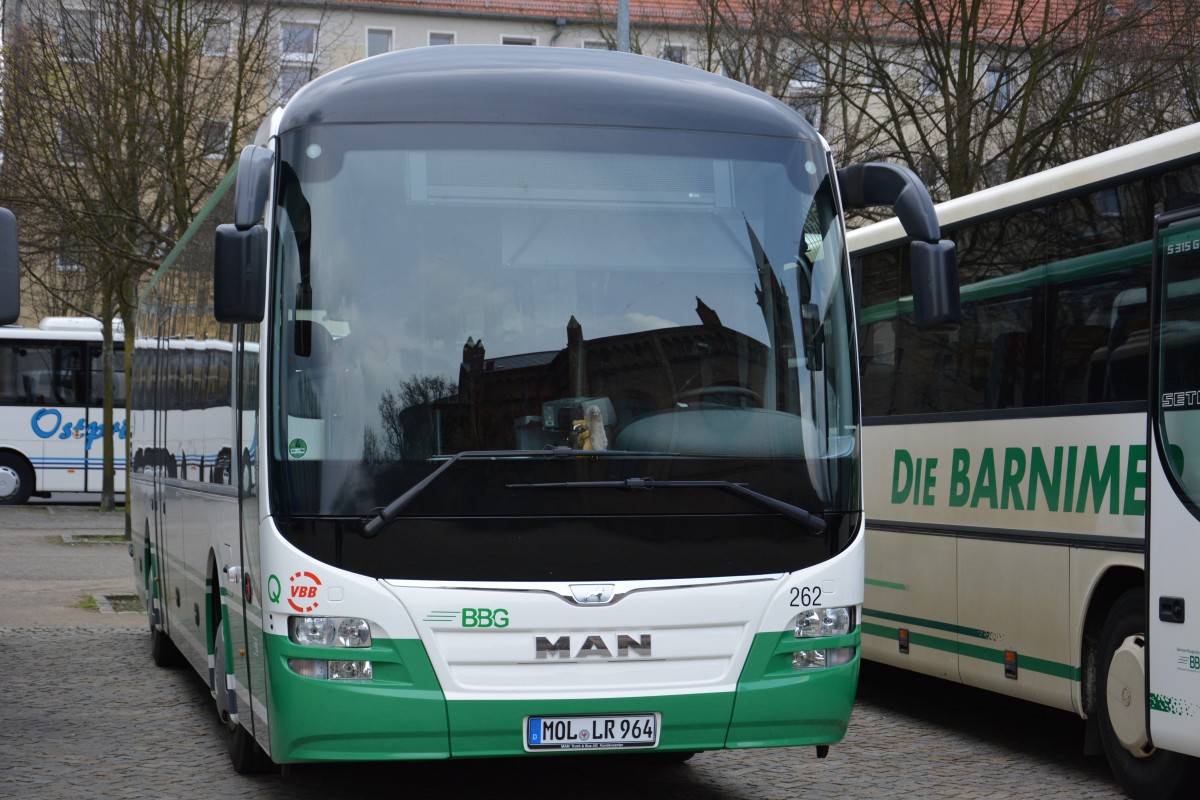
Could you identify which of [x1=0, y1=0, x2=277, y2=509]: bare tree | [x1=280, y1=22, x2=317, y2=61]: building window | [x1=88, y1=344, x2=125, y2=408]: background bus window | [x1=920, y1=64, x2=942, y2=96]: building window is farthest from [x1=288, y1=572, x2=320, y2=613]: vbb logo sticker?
[x1=88, y1=344, x2=125, y2=408]: background bus window

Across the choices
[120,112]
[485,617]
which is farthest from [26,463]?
[485,617]

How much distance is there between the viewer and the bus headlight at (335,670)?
652cm

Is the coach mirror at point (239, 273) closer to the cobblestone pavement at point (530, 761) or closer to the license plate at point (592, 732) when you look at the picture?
the license plate at point (592, 732)

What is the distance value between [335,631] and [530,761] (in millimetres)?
2809

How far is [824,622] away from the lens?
6938 millimetres

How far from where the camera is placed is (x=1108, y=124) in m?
21.2

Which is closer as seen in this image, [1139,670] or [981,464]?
[1139,670]

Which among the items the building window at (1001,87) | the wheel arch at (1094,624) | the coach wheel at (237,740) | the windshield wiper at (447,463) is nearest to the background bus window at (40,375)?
the building window at (1001,87)

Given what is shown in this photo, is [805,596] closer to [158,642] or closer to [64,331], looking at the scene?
[158,642]

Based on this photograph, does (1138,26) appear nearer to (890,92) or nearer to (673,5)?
(890,92)

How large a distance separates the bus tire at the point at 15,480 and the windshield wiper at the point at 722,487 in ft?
104

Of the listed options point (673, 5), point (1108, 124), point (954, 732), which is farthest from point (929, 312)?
point (673, 5)

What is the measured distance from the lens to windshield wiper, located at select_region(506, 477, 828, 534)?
665 cm

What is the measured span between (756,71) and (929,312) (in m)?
17.4
